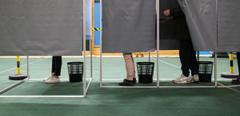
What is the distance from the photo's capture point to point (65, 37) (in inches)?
127

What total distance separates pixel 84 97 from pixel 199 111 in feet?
4.03

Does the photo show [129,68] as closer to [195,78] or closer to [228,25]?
[195,78]

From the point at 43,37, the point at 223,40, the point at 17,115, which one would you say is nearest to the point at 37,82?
the point at 43,37

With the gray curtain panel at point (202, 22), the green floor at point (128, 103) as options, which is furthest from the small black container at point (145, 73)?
the gray curtain panel at point (202, 22)

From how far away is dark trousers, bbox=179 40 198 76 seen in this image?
172 inches

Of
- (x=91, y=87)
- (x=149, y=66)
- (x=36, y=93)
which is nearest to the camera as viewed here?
(x=36, y=93)

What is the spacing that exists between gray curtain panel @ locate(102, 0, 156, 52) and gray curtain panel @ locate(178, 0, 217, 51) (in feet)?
1.51

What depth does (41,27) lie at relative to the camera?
10.6ft

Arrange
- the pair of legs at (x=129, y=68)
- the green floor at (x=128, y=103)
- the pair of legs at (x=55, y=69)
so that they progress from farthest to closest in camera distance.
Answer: the pair of legs at (x=55, y=69), the pair of legs at (x=129, y=68), the green floor at (x=128, y=103)

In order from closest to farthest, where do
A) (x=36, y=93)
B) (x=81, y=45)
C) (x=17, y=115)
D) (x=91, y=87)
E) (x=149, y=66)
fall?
(x=17, y=115) → (x=81, y=45) → (x=36, y=93) → (x=91, y=87) → (x=149, y=66)

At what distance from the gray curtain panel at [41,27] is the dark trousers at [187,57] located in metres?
1.75

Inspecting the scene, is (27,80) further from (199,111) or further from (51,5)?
(199,111)

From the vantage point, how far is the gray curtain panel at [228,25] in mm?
3627

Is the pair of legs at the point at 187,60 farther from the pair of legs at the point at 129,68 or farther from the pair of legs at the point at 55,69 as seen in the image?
the pair of legs at the point at 55,69
